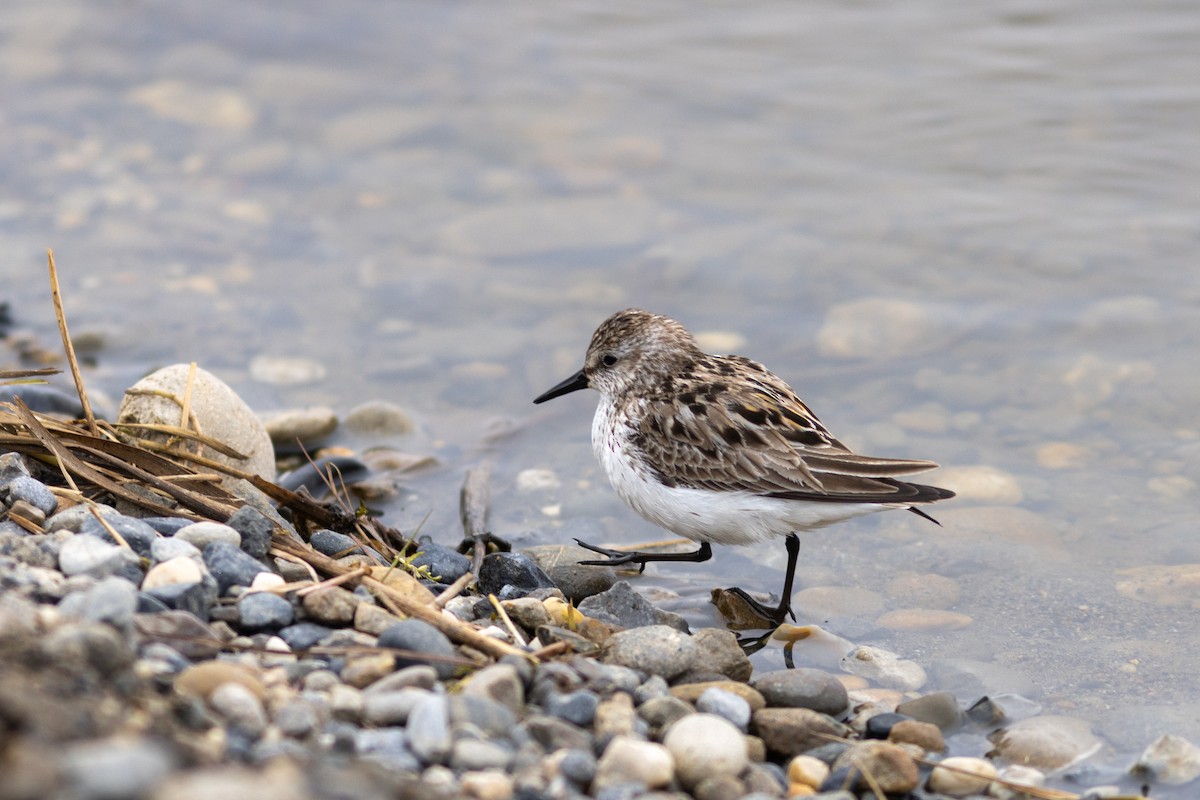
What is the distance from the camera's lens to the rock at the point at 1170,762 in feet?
14.4

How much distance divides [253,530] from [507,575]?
1.21m

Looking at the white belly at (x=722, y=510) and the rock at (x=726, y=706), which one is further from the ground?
the white belly at (x=722, y=510)

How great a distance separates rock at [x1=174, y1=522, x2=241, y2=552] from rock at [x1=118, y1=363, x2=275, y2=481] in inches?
44.9

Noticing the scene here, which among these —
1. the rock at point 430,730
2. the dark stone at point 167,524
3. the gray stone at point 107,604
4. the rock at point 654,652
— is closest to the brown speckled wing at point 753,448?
the rock at point 654,652

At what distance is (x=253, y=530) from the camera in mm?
4598

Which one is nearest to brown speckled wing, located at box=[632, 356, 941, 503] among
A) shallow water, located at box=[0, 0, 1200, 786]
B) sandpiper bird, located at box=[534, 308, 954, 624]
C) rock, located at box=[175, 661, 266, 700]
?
sandpiper bird, located at box=[534, 308, 954, 624]

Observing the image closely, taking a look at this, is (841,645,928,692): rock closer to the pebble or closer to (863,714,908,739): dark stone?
(863,714,908,739): dark stone

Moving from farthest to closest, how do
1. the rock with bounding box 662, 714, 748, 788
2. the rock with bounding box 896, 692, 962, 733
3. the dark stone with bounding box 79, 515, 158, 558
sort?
the rock with bounding box 896, 692, 962, 733 < the dark stone with bounding box 79, 515, 158, 558 < the rock with bounding box 662, 714, 748, 788

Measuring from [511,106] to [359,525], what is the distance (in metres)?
7.01

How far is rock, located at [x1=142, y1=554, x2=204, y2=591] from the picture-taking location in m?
4.02

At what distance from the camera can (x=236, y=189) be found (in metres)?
11.0

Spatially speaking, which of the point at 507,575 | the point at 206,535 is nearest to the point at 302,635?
the point at 206,535

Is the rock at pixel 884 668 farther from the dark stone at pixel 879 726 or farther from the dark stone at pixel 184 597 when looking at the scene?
the dark stone at pixel 184 597

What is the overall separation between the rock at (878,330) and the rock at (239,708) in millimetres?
6000
